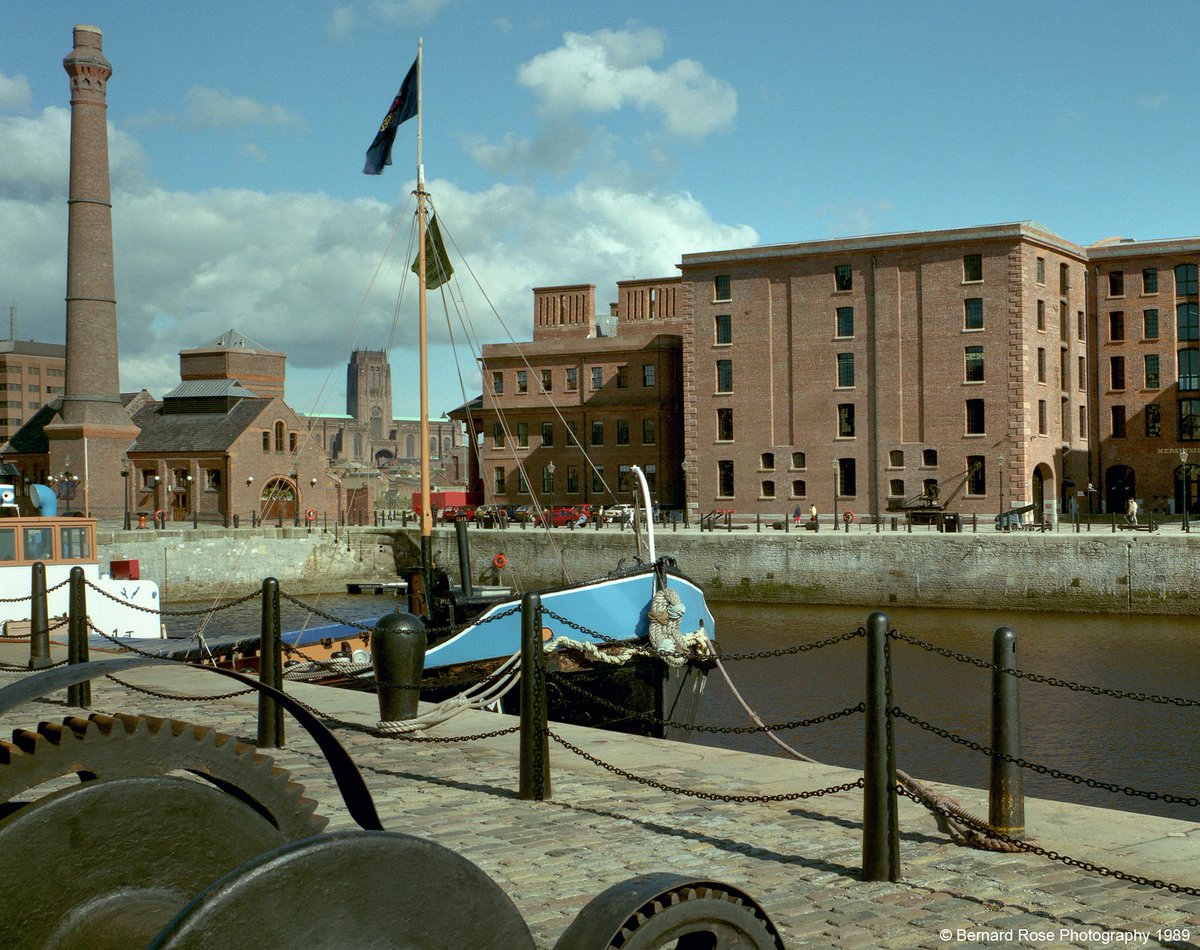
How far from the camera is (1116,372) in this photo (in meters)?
64.8

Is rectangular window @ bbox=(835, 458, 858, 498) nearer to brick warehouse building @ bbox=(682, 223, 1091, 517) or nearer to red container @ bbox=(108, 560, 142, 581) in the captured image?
brick warehouse building @ bbox=(682, 223, 1091, 517)

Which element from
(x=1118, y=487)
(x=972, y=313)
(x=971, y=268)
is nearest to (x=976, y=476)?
(x=972, y=313)

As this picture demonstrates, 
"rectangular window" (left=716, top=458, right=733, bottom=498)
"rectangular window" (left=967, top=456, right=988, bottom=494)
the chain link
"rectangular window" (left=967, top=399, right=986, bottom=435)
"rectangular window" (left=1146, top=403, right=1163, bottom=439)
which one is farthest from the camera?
"rectangular window" (left=1146, top=403, right=1163, bottom=439)

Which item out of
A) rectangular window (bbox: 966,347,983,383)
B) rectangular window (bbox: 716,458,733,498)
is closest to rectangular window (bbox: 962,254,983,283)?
rectangular window (bbox: 966,347,983,383)

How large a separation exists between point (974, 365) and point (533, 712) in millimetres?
51864

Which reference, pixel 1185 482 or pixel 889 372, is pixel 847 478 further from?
pixel 1185 482

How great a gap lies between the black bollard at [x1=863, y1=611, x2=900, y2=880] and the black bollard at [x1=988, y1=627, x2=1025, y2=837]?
1.89 ft

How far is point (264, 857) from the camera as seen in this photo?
240 cm

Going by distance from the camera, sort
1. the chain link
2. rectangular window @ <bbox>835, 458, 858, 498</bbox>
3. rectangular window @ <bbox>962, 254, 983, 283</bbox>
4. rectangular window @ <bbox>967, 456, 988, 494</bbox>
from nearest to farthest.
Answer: the chain link, rectangular window @ <bbox>967, 456, 988, 494</bbox>, rectangular window @ <bbox>962, 254, 983, 283</bbox>, rectangular window @ <bbox>835, 458, 858, 498</bbox>

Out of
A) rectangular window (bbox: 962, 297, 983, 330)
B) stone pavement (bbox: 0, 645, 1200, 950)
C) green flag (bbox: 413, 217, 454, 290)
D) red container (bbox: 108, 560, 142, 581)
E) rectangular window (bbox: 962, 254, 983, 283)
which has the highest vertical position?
rectangular window (bbox: 962, 254, 983, 283)

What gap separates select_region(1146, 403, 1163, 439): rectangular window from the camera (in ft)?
207

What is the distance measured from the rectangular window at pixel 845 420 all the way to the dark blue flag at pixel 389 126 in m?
36.9

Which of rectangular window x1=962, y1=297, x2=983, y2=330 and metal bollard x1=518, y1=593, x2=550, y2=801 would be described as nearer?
metal bollard x1=518, y1=593, x2=550, y2=801

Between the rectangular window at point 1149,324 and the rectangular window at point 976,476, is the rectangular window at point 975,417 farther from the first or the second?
the rectangular window at point 1149,324
